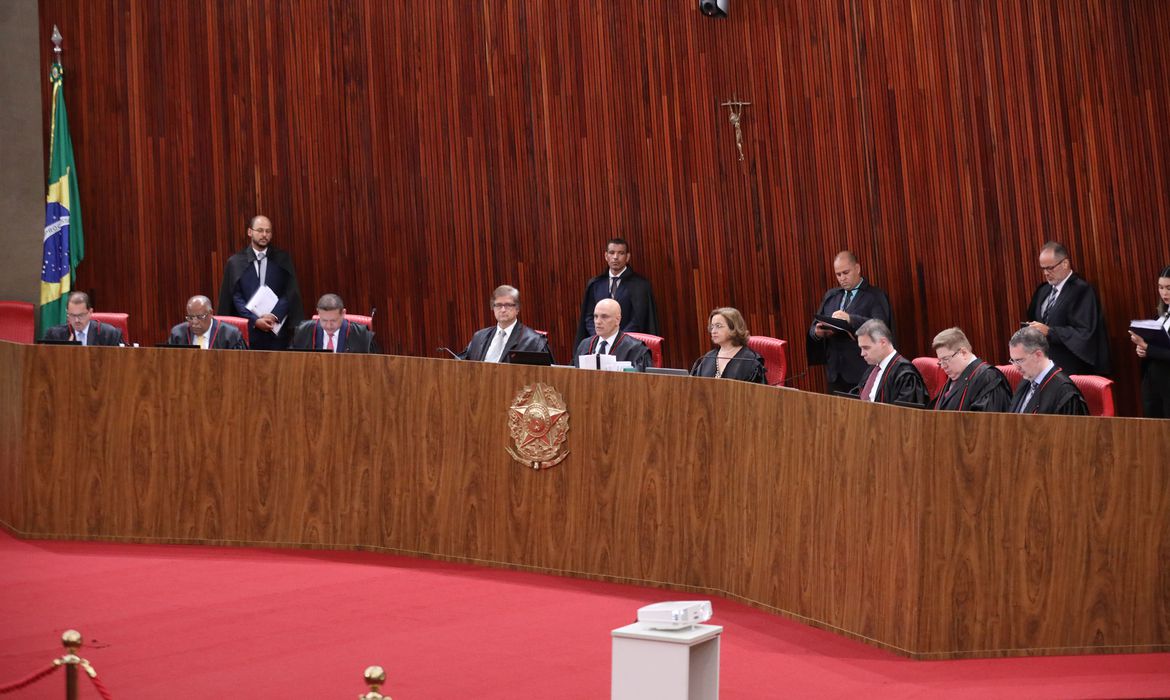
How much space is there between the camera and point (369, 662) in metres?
4.31

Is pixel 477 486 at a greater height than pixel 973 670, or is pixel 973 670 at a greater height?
pixel 477 486

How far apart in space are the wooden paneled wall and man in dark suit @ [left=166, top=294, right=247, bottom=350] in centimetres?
175

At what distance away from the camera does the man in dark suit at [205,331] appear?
299 inches

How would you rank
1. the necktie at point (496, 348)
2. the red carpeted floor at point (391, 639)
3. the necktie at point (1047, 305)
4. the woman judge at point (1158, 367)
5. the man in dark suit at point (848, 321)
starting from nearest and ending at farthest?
the red carpeted floor at point (391, 639)
the woman judge at point (1158, 367)
the necktie at point (1047, 305)
the necktie at point (496, 348)
the man in dark suit at point (848, 321)

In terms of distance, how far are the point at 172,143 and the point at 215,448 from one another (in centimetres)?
403

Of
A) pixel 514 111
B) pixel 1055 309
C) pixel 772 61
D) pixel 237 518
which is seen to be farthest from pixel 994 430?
pixel 514 111

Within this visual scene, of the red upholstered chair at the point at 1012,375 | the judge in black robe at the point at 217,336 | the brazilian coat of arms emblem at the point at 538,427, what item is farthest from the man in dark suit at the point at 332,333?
the red upholstered chair at the point at 1012,375

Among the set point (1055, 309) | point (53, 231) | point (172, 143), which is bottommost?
point (1055, 309)

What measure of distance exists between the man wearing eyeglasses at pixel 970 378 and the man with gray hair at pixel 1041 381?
0.14 m

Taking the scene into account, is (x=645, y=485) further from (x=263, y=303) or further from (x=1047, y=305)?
(x=263, y=303)

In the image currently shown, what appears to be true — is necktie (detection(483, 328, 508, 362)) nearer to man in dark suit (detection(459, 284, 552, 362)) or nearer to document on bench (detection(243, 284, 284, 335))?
man in dark suit (detection(459, 284, 552, 362))

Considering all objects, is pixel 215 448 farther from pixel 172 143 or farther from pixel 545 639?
pixel 172 143

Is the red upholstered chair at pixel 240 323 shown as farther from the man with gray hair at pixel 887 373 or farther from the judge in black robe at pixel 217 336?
the man with gray hair at pixel 887 373

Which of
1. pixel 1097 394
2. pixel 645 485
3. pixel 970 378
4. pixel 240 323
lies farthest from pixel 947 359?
pixel 240 323
